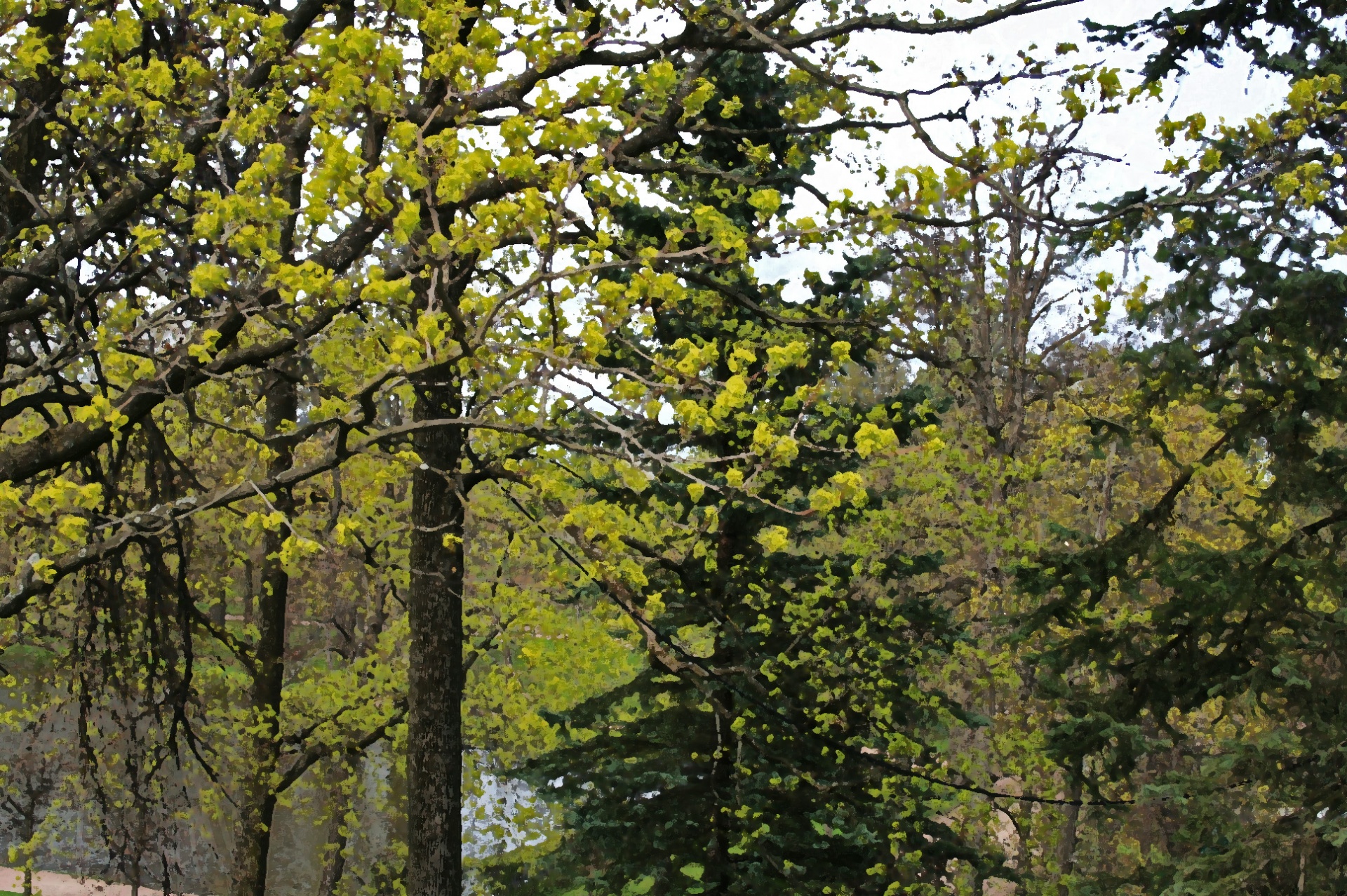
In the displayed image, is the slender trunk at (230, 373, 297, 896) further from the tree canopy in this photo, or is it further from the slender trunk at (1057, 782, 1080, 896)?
the slender trunk at (1057, 782, 1080, 896)

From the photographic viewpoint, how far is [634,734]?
38.1 feet

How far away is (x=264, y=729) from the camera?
11969 millimetres

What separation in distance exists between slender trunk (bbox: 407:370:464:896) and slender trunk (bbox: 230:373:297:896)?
3854 millimetres

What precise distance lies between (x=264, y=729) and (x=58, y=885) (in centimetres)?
1049

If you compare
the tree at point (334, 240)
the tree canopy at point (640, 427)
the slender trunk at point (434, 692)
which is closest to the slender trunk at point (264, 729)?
the tree canopy at point (640, 427)

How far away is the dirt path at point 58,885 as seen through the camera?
18312mm

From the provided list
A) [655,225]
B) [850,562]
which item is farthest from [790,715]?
[655,225]

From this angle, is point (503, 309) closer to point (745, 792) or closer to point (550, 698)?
point (745, 792)

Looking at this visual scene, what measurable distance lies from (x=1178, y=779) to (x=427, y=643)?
5.72 m

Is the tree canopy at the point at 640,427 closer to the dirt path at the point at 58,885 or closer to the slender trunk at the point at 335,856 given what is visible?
the slender trunk at the point at 335,856

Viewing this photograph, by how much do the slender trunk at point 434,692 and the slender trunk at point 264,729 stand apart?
3.85 metres

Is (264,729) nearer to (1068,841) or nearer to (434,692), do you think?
(434,692)

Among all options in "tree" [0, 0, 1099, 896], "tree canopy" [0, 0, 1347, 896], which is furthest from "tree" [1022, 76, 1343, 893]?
"tree" [0, 0, 1099, 896]

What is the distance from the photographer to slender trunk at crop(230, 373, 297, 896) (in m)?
11.8
